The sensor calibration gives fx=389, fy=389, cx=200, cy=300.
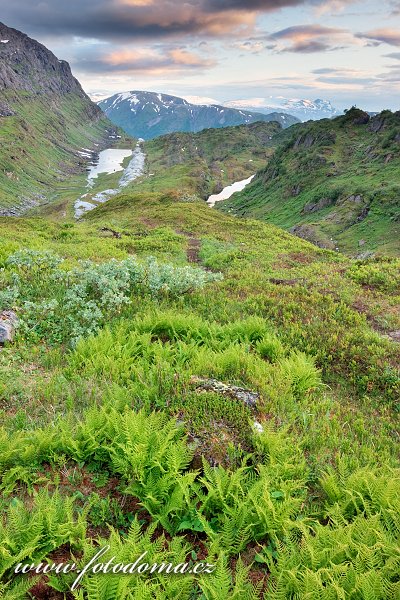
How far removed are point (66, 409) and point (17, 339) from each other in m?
3.80

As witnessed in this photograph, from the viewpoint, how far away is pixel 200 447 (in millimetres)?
5805

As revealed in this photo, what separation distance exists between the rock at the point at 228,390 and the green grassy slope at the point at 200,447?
66mm

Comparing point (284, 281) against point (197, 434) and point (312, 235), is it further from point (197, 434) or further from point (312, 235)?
point (312, 235)

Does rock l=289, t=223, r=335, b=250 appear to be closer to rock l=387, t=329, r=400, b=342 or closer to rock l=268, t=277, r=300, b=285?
rock l=268, t=277, r=300, b=285

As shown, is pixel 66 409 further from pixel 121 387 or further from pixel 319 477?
pixel 319 477

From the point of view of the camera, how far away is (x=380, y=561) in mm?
4090

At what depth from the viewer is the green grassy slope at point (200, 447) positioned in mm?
4152

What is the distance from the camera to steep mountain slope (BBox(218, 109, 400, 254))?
90.2 m

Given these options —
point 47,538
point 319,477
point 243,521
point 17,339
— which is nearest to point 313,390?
point 319,477

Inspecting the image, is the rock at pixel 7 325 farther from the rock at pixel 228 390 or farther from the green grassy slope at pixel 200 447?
the rock at pixel 228 390

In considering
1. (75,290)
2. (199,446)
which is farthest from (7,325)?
(199,446)

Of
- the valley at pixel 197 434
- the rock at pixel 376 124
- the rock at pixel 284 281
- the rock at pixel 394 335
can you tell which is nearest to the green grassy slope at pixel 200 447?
the valley at pixel 197 434

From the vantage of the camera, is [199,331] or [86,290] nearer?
[199,331]

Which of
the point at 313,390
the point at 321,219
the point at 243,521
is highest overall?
the point at 243,521
